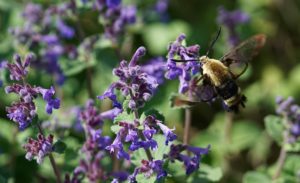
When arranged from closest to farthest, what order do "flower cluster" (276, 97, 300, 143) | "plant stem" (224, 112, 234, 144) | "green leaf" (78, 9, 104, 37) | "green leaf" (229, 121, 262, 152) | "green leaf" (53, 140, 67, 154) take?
"green leaf" (53, 140, 67, 154) < "flower cluster" (276, 97, 300, 143) < "plant stem" (224, 112, 234, 144) < "green leaf" (229, 121, 262, 152) < "green leaf" (78, 9, 104, 37)

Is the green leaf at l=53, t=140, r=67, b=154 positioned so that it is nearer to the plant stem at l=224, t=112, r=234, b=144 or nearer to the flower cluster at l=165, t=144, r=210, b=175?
the flower cluster at l=165, t=144, r=210, b=175

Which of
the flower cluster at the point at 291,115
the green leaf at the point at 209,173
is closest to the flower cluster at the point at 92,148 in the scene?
the green leaf at the point at 209,173

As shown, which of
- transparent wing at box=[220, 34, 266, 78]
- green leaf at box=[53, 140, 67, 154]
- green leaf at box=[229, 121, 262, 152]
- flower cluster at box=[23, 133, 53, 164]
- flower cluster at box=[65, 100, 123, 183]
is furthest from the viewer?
green leaf at box=[229, 121, 262, 152]

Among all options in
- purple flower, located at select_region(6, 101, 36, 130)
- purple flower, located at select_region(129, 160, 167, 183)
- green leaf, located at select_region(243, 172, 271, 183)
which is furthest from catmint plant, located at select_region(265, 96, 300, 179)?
purple flower, located at select_region(6, 101, 36, 130)

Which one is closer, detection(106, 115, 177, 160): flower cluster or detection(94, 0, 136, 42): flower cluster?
detection(106, 115, 177, 160): flower cluster

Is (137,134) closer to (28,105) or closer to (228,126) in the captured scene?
(28,105)

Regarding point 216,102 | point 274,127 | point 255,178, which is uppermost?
point 216,102

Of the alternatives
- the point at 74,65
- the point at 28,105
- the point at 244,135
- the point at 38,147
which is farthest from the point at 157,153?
the point at 244,135
